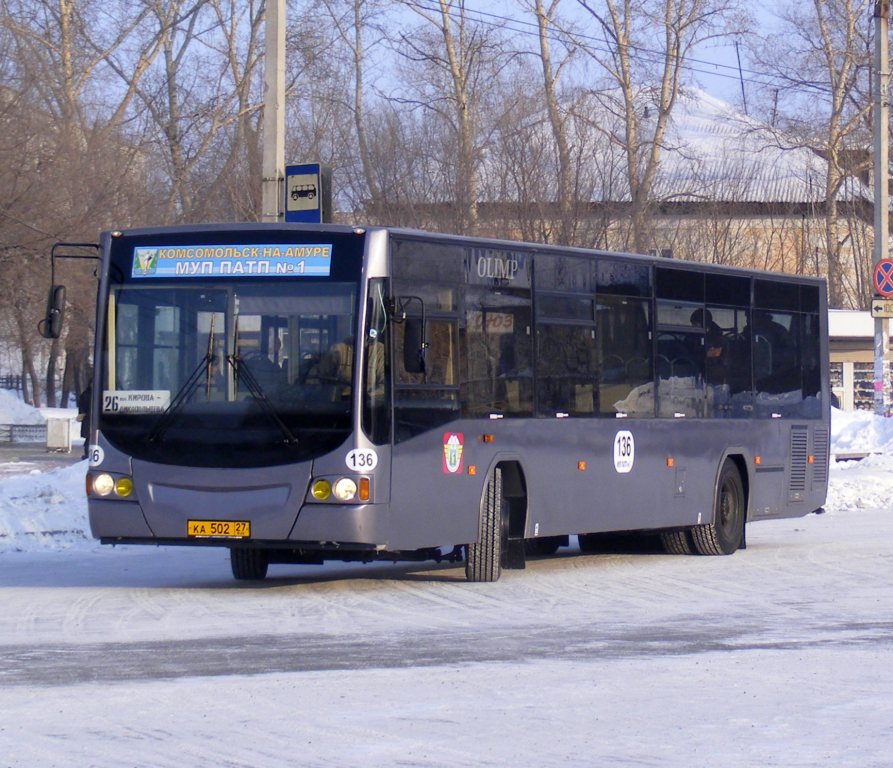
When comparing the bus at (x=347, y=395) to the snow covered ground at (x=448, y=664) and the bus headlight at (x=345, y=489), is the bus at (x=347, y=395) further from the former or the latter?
the snow covered ground at (x=448, y=664)

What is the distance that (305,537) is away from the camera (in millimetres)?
12398

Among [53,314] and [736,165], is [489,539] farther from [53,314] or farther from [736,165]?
[736,165]

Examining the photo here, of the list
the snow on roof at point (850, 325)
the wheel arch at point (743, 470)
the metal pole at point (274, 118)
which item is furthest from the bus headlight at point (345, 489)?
the snow on roof at point (850, 325)

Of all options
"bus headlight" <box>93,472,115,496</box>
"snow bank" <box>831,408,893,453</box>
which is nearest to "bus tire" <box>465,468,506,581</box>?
"bus headlight" <box>93,472,115,496</box>

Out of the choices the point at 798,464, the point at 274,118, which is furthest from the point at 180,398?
the point at 798,464

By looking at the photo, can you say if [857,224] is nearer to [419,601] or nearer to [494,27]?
[494,27]

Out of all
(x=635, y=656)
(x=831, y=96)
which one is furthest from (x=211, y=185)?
(x=635, y=656)

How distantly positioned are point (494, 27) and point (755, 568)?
30.5m

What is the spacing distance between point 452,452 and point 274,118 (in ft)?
26.5

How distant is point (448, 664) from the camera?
9.69 m

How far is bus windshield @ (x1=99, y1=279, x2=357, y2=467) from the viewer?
41.2 ft

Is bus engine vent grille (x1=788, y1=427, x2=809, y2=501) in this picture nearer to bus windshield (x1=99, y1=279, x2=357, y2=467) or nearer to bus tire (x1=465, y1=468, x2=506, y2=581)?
bus tire (x1=465, y1=468, x2=506, y2=581)

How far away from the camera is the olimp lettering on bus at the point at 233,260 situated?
41.9 ft

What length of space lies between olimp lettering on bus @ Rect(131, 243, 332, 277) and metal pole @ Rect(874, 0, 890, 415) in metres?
21.0
